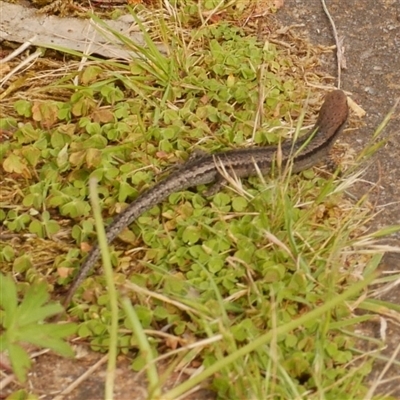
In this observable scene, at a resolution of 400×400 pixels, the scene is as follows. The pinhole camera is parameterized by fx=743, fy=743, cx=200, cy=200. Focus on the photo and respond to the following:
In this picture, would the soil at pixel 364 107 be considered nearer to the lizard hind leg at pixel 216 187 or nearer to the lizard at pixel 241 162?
the lizard at pixel 241 162

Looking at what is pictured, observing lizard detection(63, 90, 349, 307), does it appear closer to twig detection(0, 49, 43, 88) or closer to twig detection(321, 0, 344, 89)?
twig detection(321, 0, 344, 89)

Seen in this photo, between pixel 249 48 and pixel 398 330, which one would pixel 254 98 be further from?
pixel 398 330

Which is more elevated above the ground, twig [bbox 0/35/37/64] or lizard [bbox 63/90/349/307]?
twig [bbox 0/35/37/64]

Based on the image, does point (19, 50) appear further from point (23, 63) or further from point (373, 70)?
point (373, 70)

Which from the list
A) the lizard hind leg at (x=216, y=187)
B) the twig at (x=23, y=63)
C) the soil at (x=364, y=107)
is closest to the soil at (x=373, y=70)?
the soil at (x=364, y=107)

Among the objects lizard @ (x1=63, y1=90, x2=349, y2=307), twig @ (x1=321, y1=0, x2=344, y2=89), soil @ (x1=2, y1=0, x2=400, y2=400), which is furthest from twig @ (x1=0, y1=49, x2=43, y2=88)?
twig @ (x1=321, y1=0, x2=344, y2=89)

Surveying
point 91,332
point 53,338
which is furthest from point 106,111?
point 53,338

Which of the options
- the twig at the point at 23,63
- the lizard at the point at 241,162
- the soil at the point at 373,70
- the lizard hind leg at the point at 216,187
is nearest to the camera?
the lizard at the point at 241,162
